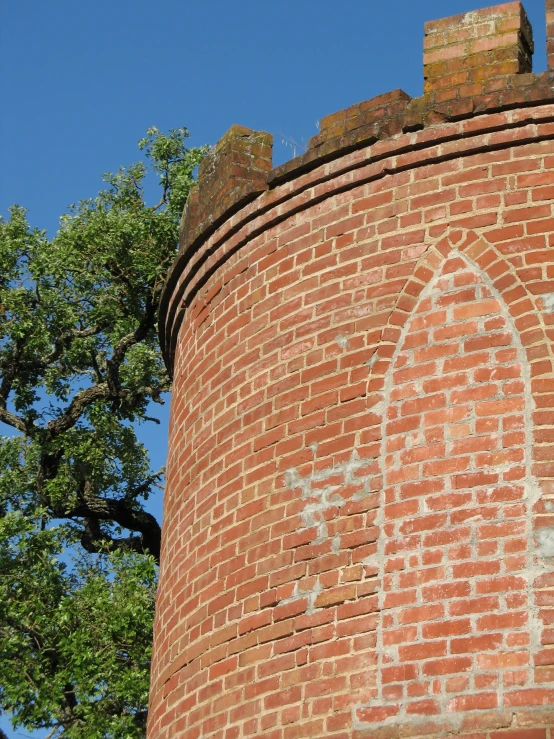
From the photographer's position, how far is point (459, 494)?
4711 mm

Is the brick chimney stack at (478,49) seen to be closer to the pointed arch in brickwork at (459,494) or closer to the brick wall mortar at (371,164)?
the brick wall mortar at (371,164)

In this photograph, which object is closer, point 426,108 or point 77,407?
point 426,108

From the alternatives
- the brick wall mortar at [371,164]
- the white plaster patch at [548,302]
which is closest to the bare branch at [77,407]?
the brick wall mortar at [371,164]

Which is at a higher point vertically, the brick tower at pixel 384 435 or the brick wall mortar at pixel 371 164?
the brick wall mortar at pixel 371 164

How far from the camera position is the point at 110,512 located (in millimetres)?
15078

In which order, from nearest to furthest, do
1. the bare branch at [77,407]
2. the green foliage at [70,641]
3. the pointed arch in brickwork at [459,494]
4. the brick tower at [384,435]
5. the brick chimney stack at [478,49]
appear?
1. the pointed arch in brickwork at [459,494]
2. the brick tower at [384,435]
3. the brick chimney stack at [478,49]
4. the green foliage at [70,641]
5. the bare branch at [77,407]

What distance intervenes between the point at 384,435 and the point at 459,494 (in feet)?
1.50

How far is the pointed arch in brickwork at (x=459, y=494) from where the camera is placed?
438 centimetres

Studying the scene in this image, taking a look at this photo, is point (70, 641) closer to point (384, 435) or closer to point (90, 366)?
point (90, 366)

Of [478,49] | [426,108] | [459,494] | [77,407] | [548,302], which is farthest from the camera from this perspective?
[77,407]

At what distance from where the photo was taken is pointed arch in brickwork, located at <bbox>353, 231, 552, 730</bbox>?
4379 millimetres

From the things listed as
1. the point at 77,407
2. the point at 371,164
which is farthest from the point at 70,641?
the point at 371,164

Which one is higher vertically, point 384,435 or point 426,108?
point 426,108

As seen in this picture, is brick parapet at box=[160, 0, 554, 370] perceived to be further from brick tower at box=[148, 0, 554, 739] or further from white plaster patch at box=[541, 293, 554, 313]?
white plaster patch at box=[541, 293, 554, 313]
